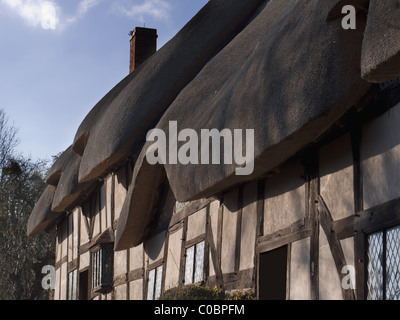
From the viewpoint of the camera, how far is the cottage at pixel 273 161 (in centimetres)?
481

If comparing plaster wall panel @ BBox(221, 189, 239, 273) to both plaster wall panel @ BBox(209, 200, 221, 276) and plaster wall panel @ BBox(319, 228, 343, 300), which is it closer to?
plaster wall panel @ BBox(209, 200, 221, 276)

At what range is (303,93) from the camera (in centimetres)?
505

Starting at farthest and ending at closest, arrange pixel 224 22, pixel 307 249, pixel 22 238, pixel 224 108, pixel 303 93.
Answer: pixel 22 238 → pixel 224 22 → pixel 224 108 → pixel 307 249 → pixel 303 93

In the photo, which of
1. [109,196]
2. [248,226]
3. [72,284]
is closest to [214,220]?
[248,226]

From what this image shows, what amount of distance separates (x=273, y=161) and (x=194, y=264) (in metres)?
2.61

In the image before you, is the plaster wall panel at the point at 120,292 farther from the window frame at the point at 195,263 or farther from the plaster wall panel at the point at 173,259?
the window frame at the point at 195,263

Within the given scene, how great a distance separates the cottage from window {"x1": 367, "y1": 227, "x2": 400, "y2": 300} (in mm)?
12

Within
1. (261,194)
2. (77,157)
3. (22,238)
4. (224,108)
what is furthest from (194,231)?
(22,238)

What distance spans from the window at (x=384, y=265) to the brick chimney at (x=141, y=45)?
10.9 metres

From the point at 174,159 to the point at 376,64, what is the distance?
145 inches

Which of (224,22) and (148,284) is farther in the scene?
(224,22)

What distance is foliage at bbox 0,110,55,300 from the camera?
22109mm

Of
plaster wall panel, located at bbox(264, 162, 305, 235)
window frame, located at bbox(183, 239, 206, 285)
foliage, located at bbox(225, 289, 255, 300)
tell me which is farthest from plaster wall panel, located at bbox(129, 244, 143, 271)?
plaster wall panel, located at bbox(264, 162, 305, 235)

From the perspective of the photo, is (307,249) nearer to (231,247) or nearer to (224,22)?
(231,247)
